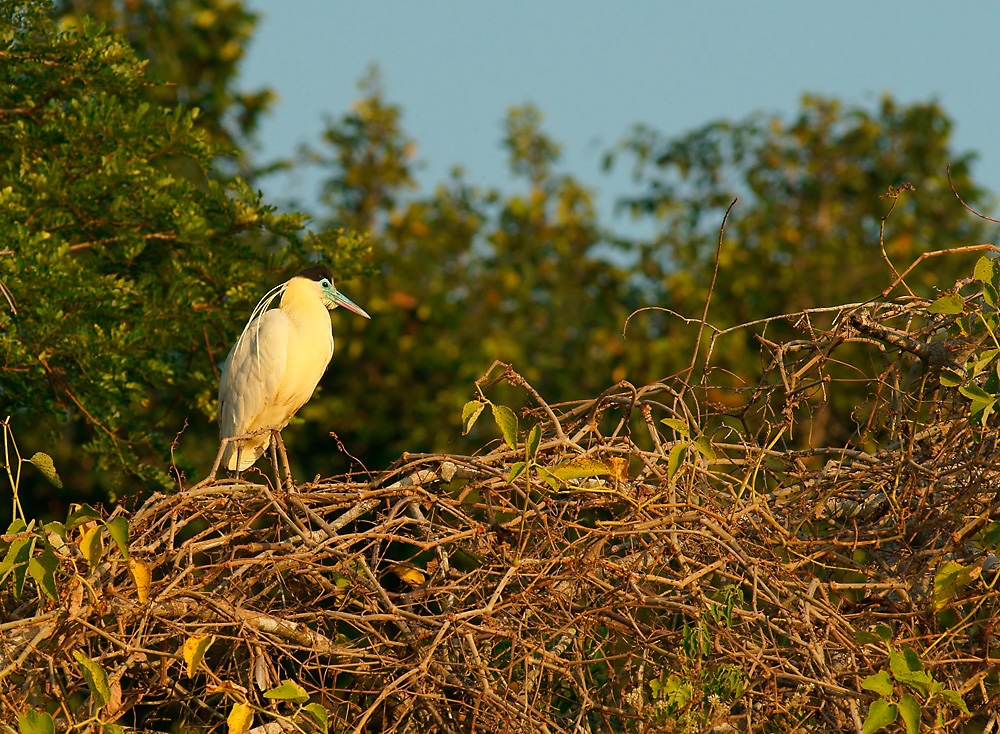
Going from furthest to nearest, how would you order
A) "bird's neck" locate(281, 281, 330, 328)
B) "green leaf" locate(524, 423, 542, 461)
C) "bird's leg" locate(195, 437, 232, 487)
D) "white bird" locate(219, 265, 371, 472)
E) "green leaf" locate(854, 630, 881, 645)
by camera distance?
"bird's neck" locate(281, 281, 330, 328)
"white bird" locate(219, 265, 371, 472)
"bird's leg" locate(195, 437, 232, 487)
"green leaf" locate(854, 630, 881, 645)
"green leaf" locate(524, 423, 542, 461)

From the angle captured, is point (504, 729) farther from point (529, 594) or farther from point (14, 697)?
point (14, 697)

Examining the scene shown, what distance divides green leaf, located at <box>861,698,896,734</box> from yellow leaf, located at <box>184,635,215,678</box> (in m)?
1.36

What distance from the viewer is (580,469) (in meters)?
2.38

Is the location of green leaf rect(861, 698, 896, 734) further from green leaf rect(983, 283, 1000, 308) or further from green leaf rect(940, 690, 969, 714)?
green leaf rect(983, 283, 1000, 308)

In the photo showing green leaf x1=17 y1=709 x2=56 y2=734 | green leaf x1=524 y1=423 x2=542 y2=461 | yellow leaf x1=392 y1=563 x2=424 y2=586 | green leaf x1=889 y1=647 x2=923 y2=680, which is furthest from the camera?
yellow leaf x1=392 y1=563 x2=424 y2=586

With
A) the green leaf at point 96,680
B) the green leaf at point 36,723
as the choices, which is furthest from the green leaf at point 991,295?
the green leaf at point 36,723

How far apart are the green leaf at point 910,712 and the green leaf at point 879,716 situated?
0.02 metres

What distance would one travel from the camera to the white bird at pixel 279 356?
4.39m


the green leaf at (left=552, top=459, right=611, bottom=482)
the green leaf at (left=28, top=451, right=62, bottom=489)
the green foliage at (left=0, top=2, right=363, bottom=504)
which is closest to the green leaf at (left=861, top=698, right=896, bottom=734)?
the green leaf at (left=552, top=459, right=611, bottom=482)

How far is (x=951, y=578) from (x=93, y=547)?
1.88 meters

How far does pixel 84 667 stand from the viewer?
7.12ft

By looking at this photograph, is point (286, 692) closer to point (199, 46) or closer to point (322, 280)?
point (322, 280)

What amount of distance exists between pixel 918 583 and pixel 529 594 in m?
1.05

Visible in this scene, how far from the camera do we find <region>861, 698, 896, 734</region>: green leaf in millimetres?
2145
